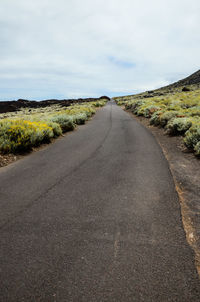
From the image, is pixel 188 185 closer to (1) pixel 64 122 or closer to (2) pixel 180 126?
(2) pixel 180 126

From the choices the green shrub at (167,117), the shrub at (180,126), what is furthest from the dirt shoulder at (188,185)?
the green shrub at (167,117)

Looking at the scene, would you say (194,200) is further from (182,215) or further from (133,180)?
(133,180)

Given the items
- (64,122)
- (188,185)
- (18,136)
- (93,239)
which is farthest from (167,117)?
(93,239)

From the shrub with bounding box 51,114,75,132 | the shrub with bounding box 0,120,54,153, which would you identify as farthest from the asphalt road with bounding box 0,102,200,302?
the shrub with bounding box 51,114,75,132

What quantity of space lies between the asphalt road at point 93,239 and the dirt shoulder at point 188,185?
164mm

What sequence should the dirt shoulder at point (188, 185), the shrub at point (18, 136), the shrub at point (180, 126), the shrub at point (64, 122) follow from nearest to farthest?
the dirt shoulder at point (188, 185), the shrub at point (18, 136), the shrub at point (180, 126), the shrub at point (64, 122)

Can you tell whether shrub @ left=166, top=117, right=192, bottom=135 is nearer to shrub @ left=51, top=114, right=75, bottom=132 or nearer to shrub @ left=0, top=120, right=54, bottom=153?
shrub @ left=51, top=114, right=75, bottom=132

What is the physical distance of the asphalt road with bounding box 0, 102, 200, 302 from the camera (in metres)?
2.00

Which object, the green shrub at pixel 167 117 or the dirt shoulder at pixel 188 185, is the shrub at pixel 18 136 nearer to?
the dirt shoulder at pixel 188 185

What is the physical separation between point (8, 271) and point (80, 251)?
0.95 metres

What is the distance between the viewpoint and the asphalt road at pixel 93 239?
6.57 ft

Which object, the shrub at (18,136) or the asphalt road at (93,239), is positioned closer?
the asphalt road at (93,239)

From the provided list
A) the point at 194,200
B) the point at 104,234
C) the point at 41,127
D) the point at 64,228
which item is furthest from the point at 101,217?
the point at 41,127

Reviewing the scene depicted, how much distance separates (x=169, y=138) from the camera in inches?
418
